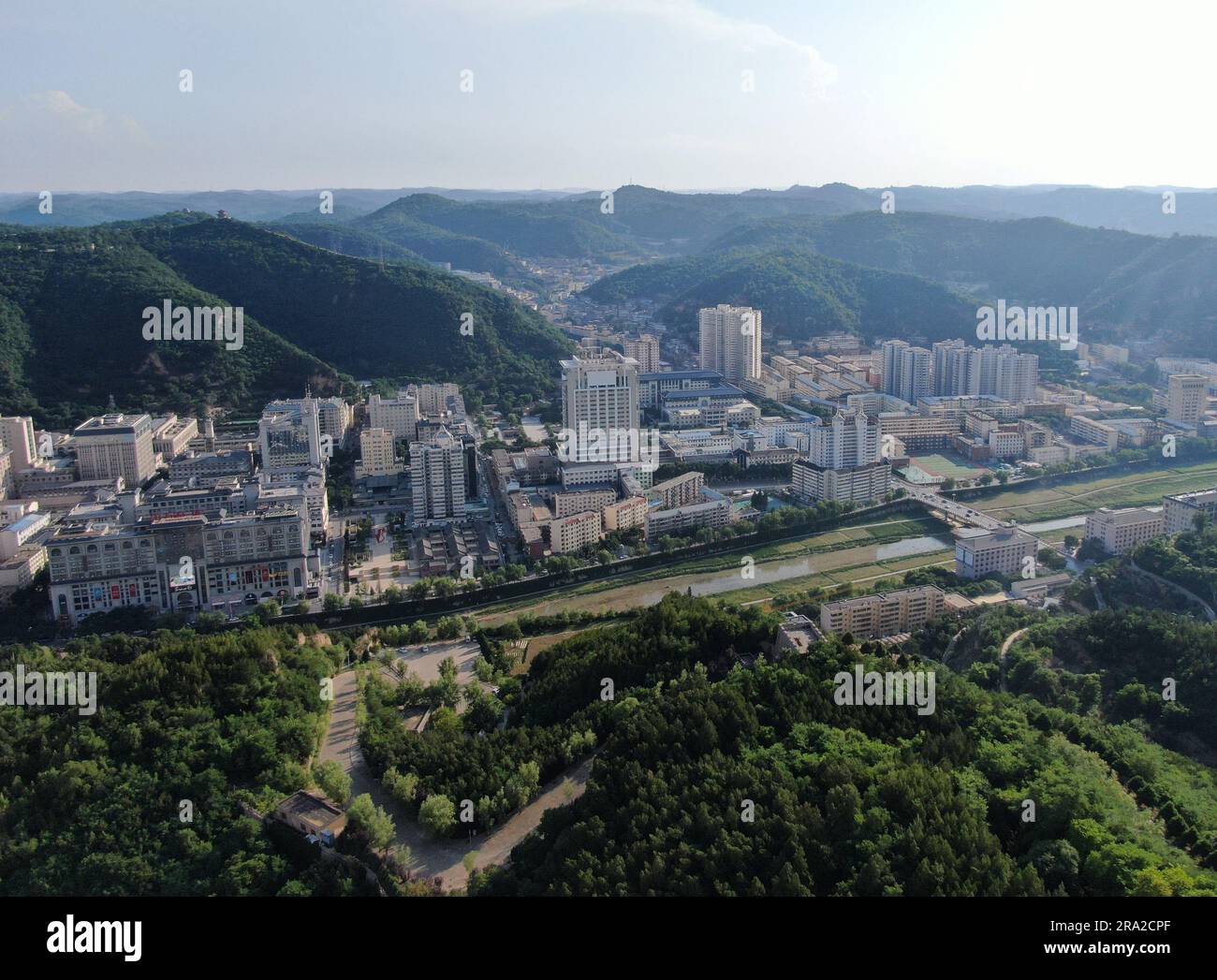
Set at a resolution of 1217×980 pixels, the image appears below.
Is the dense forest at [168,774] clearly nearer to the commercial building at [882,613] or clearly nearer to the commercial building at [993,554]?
the commercial building at [882,613]

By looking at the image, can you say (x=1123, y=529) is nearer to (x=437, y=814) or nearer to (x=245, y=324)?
(x=437, y=814)

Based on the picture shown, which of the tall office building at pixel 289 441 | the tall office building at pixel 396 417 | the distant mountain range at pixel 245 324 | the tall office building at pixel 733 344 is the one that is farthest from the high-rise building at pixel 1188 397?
the tall office building at pixel 289 441

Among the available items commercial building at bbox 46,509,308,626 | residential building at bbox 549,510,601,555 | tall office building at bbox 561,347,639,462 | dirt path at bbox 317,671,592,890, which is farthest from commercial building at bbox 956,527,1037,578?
commercial building at bbox 46,509,308,626

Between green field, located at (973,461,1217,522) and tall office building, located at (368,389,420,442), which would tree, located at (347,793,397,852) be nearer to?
green field, located at (973,461,1217,522)

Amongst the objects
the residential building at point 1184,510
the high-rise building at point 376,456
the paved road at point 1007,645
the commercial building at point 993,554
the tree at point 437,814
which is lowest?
the tree at point 437,814

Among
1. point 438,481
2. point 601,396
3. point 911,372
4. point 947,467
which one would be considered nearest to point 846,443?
point 947,467
